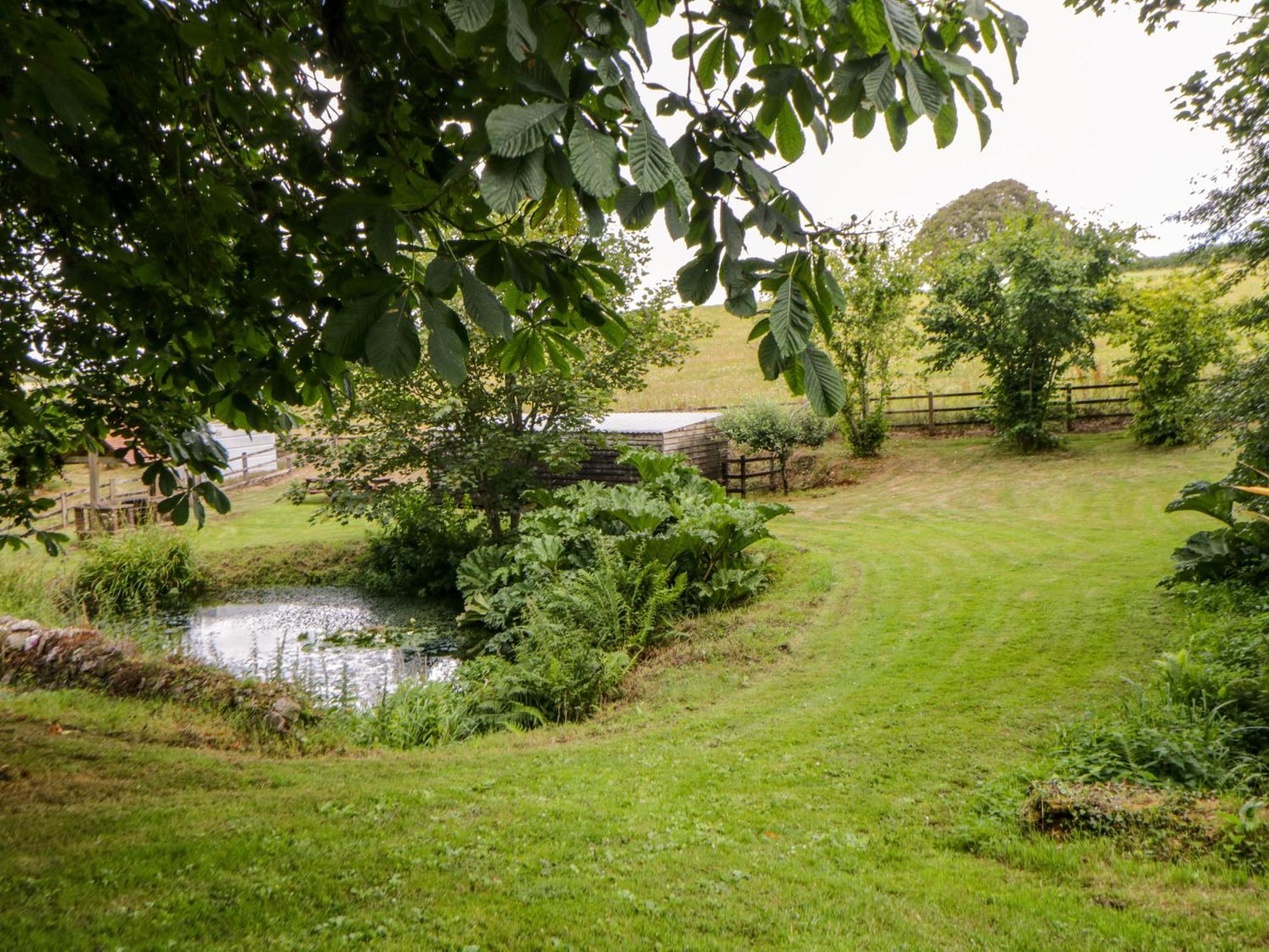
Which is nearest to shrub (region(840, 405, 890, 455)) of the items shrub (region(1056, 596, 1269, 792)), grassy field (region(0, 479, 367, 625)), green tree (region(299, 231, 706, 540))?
green tree (region(299, 231, 706, 540))

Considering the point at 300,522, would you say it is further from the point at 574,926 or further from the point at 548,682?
the point at 574,926

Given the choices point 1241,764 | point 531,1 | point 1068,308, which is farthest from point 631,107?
point 1068,308

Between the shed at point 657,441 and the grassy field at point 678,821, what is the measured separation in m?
8.46

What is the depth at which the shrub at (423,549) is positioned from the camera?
1283 cm

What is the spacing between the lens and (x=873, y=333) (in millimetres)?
20172

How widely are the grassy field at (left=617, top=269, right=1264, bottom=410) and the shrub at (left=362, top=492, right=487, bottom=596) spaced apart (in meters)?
8.81

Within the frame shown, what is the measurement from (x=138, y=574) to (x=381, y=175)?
38.2 feet

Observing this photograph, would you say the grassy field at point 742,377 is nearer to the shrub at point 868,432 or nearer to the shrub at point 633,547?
the shrub at point 868,432

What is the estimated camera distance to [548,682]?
22.6 feet

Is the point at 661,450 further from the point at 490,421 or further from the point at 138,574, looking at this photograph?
the point at 138,574

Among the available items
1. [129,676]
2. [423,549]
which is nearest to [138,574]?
[423,549]

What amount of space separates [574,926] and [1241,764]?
3.42m

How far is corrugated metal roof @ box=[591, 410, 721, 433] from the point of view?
17438 millimetres

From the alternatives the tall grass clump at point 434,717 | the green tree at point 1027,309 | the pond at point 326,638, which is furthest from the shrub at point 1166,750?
the green tree at point 1027,309
